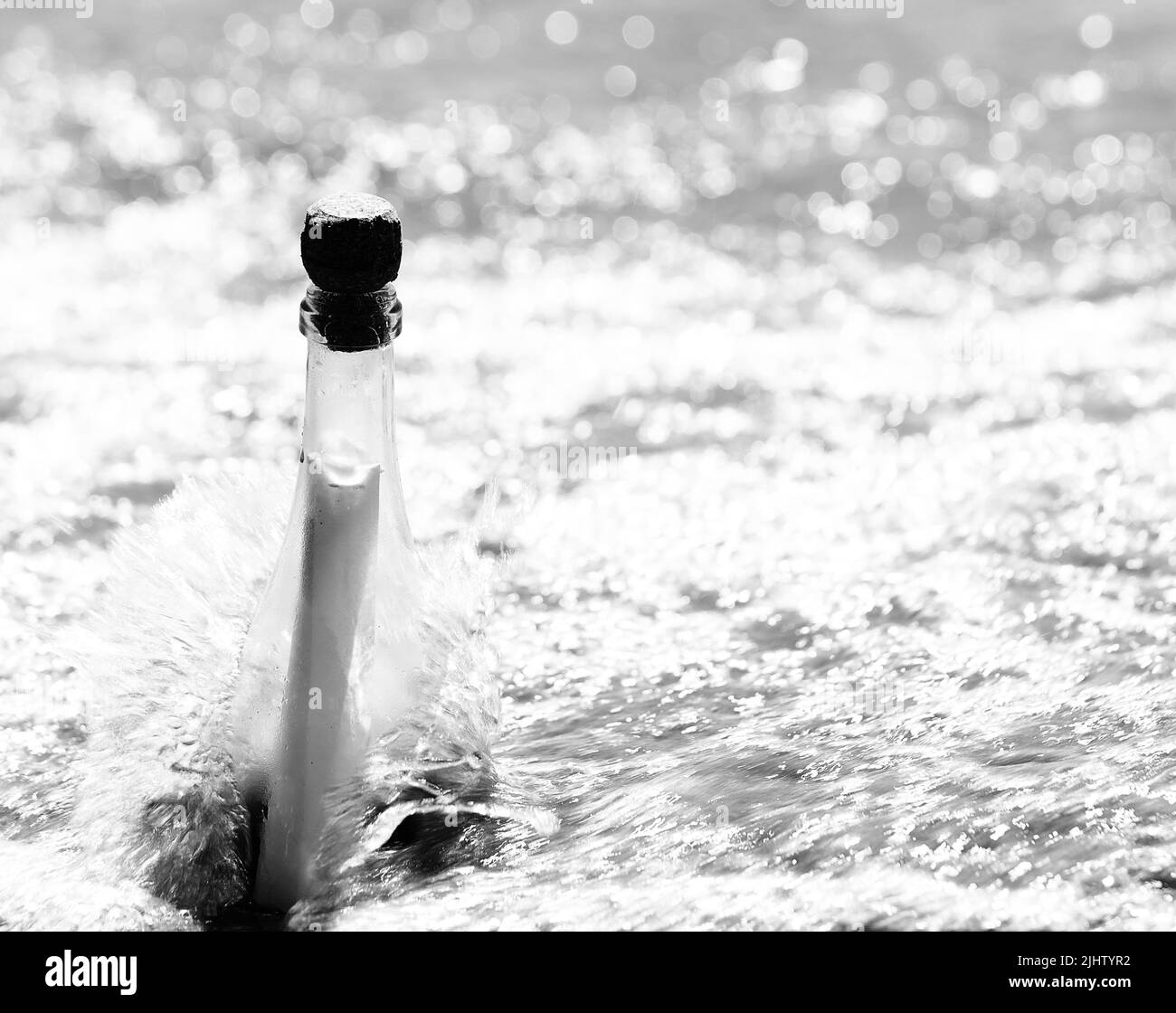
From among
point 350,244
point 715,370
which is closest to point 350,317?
point 350,244

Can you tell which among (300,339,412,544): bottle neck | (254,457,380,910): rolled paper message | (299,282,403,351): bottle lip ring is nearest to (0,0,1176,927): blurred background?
(254,457,380,910): rolled paper message

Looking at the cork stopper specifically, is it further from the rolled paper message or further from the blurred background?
the blurred background

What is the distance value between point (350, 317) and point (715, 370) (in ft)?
9.20

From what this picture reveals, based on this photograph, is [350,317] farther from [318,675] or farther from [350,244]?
[318,675]

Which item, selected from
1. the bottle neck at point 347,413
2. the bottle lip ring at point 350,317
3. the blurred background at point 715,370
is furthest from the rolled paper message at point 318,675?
the blurred background at point 715,370

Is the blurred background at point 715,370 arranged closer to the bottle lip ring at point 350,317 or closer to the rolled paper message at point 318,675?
the rolled paper message at point 318,675

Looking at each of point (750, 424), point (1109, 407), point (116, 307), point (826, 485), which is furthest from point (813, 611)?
point (116, 307)

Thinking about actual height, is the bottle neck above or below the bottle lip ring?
below

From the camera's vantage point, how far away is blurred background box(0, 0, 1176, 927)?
2.60 meters

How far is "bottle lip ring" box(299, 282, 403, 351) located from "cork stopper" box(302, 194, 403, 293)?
0.04 feet

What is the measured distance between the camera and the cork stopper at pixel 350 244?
1986 millimetres

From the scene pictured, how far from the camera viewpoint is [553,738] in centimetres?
282

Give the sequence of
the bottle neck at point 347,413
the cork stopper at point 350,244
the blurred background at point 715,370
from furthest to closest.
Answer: the blurred background at point 715,370 < the bottle neck at point 347,413 < the cork stopper at point 350,244

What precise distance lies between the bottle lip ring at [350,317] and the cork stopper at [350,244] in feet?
0.04
